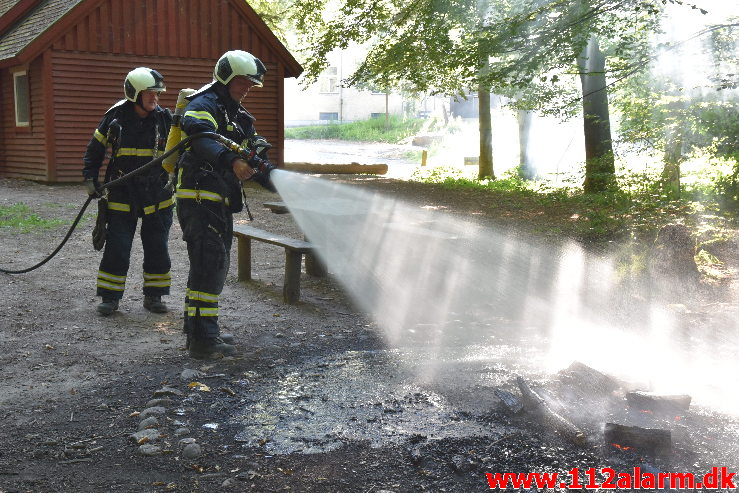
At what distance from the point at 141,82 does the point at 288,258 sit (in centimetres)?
201

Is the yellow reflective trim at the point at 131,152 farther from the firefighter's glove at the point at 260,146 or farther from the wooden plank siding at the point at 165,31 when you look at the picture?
the wooden plank siding at the point at 165,31

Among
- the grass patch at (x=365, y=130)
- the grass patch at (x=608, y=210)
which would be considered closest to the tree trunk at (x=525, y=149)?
the grass patch at (x=608, y=210)

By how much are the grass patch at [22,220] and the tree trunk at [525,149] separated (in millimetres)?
13545

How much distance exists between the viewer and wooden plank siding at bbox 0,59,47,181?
16984 mm

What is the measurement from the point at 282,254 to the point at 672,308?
487cm

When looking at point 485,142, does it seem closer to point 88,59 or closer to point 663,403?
point 88,59

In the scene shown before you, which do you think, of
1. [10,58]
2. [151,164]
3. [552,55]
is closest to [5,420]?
[151,164]

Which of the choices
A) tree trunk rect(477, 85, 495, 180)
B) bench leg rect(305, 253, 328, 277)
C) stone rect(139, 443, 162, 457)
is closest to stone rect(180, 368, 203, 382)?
stone rect(139, 443, 162, 457)

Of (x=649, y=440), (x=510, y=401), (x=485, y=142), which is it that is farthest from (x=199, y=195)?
(x=485, y=142)

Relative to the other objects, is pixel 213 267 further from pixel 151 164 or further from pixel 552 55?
pixel 552 55

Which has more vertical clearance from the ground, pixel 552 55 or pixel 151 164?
pixel 552 55

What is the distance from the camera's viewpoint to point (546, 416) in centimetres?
361

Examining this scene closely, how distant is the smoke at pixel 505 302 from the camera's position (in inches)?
191

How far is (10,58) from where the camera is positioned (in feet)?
51.4
